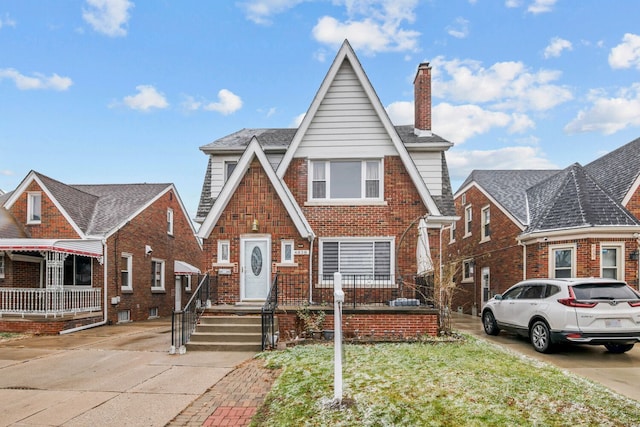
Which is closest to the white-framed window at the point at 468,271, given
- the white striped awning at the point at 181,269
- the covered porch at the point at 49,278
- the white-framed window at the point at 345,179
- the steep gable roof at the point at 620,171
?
the steep gable roof at the point at 620,171

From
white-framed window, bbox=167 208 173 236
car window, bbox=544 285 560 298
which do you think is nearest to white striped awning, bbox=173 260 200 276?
white-framed window, bbox=167 208 173 236

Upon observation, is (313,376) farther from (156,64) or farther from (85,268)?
(156,64)

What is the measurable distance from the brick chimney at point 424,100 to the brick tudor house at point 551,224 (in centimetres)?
508

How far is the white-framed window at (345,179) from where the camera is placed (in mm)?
14031

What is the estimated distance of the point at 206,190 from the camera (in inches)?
595

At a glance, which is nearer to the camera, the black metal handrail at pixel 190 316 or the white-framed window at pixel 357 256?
the black metal handrail at pixel 190 316

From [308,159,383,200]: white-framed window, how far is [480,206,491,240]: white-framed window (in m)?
8.54

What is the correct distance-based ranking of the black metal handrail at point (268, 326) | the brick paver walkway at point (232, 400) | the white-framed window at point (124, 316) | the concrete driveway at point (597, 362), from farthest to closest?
the white-framed window at point (124, 316) < the black metal handrail at point (268, 326) < the concrete driveway at point (597, 362) < the brick paver walkway at point (232, 400)

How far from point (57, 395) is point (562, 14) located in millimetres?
16555

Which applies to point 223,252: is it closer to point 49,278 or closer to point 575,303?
point 49,278

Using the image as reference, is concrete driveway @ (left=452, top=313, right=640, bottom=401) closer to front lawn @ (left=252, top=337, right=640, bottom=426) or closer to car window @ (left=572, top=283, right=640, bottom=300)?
front lawn @ (left=252, top=337, right=640, bottom=426)

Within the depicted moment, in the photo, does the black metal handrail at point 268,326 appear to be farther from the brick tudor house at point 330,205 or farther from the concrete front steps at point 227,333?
the brick tudor house at point 330,205

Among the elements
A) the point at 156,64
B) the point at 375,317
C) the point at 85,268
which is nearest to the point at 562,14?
the point at 375,317

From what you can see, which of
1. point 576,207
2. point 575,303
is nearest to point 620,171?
point 576,207
